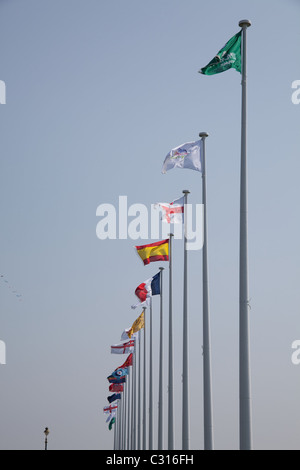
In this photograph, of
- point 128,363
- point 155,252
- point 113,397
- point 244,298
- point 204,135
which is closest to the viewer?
point 244,298

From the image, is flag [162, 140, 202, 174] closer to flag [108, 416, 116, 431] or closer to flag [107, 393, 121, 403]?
flag [107, 393, 121, 403]

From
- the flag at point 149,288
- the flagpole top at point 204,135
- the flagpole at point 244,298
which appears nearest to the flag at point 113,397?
the flag at point 149,288

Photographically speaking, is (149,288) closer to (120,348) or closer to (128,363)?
(120,348)

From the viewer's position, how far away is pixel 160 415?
164ft

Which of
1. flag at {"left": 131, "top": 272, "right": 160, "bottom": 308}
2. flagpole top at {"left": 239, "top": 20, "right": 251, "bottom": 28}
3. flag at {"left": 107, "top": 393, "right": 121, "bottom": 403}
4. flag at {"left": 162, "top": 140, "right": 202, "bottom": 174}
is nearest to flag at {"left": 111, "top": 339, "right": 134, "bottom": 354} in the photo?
flag at {"left": 131, "top": 272, "right": 160, "bottom": 308}

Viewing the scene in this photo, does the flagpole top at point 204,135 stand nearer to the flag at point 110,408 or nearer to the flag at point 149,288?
the flag at point 149,288

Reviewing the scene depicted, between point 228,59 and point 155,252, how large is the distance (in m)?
17.0

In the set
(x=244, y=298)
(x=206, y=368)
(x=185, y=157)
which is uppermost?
(x=185, y=157)

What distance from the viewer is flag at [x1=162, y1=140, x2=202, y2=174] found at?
100 feet

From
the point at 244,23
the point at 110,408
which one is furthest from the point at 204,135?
the point at 110,408

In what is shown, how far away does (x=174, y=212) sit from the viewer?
3556cm
